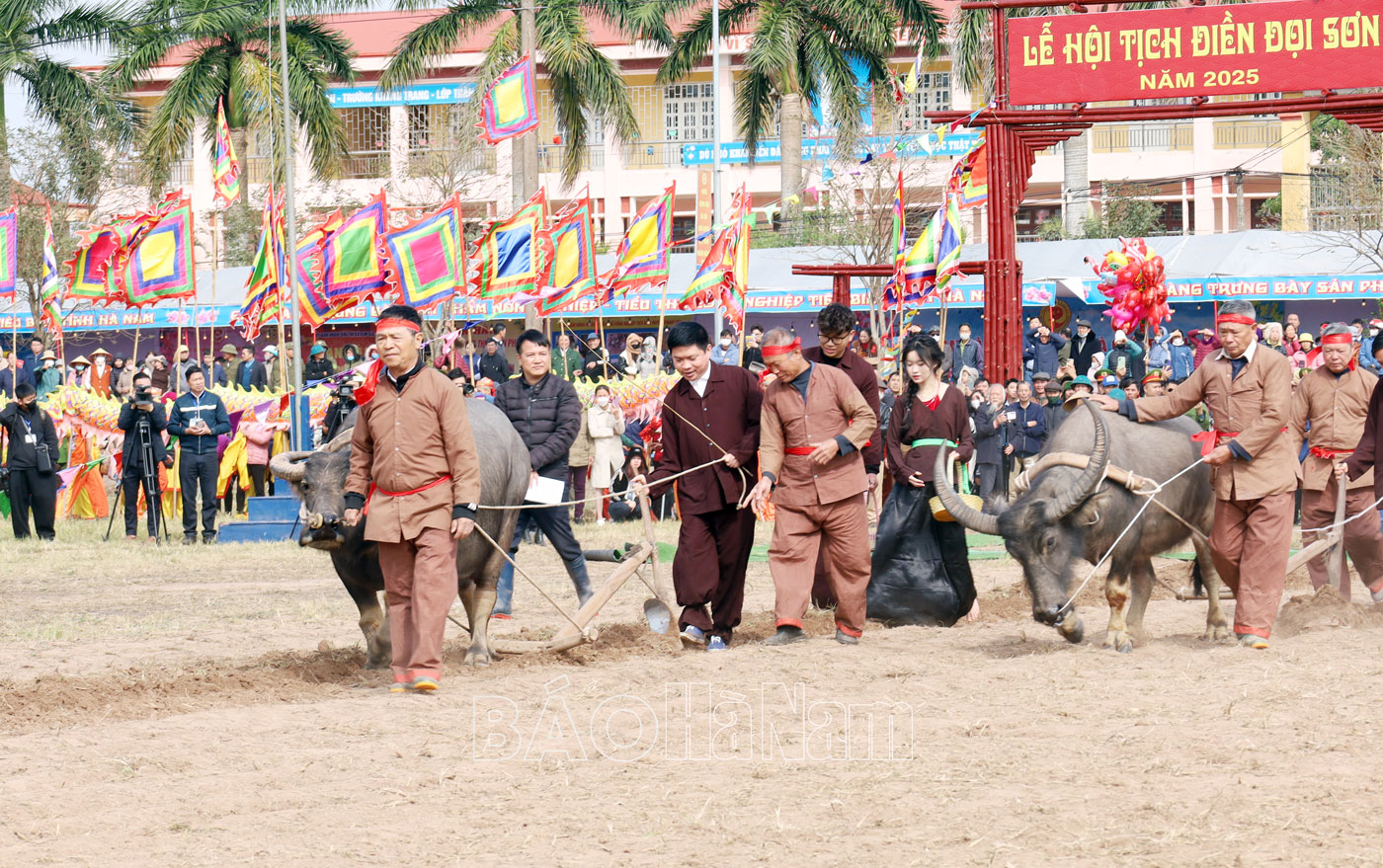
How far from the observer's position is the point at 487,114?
2228 cm

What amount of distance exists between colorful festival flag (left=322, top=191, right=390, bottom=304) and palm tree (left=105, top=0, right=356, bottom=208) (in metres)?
14.8

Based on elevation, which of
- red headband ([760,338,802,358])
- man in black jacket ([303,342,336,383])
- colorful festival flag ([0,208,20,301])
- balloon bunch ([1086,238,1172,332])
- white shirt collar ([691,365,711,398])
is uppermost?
colorful festival flag ([0,208,20,301])

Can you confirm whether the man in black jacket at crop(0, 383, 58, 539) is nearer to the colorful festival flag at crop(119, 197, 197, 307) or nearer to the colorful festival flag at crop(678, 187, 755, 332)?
the colorful festival flag at crop(119, 197, 197, 307)

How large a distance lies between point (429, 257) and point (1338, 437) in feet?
37.1

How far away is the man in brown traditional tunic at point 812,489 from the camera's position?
881cm

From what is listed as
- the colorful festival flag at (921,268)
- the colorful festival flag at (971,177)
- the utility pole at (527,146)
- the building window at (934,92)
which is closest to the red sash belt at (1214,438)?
the colorful festival flag at (921,268)

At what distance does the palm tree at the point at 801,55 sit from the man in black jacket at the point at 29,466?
56.1ft

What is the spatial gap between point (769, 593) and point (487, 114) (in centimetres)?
1221

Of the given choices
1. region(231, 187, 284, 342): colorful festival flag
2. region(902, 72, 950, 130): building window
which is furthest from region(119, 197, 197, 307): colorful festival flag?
region(902, 72, 950, 130): building window

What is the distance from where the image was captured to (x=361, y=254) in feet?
61.2

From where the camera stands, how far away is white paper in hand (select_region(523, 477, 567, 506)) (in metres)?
9.24

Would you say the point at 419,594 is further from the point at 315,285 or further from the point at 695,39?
the point at 695,39

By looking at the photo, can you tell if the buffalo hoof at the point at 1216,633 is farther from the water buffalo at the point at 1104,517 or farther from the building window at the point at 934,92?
the building window at the point at 934,92

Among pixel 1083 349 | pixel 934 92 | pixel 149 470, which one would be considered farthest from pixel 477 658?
pixel 934 92
